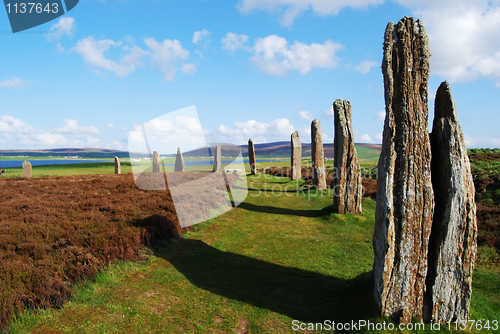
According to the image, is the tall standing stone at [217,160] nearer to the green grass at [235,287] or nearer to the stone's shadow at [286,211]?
the stone's shadow at [286,211]

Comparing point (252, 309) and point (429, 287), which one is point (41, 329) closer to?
point (252, 309)

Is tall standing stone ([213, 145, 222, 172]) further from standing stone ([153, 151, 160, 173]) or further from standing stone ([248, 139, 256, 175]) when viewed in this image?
standing stone ([153, 151, 160, 173])

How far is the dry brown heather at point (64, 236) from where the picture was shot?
580 cm

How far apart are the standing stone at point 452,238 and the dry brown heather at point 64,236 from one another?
7.05 meters

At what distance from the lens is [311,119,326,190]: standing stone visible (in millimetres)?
18953

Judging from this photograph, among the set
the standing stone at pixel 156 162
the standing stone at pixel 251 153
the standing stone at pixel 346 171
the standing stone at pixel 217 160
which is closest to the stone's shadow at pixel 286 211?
the standing stone at pixel 346 171

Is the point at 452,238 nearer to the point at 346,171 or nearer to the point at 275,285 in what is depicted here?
the point at 275,285

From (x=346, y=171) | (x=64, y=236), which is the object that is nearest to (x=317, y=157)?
(x=346, y=171)

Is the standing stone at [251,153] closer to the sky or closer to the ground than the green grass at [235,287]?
closer to the sky

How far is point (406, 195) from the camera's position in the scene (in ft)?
16.6

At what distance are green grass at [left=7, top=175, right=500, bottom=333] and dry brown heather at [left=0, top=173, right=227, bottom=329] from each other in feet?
1.13

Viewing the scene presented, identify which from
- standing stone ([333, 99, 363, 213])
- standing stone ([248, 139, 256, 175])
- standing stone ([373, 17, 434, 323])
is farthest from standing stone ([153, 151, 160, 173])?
standing stone ([373, 17, 434, 323])

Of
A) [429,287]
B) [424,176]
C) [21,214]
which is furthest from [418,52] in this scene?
[21,214]

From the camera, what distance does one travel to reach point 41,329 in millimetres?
5051
